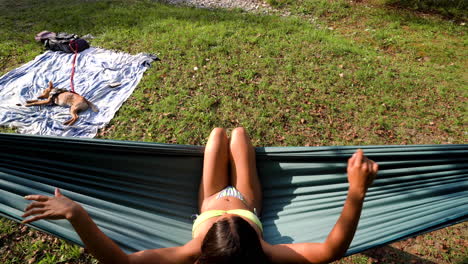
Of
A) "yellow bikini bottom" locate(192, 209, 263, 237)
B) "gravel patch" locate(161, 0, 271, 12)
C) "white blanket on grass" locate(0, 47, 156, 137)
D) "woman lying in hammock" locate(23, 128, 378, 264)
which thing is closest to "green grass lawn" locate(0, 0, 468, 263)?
"white blanket on grass" locate(0, 47, 156, 137)

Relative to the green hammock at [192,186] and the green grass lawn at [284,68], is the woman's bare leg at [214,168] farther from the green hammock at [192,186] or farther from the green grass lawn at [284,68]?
the green grass lawn at [284,68]

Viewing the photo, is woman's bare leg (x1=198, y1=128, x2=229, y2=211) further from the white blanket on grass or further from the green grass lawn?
the white blanket on grass

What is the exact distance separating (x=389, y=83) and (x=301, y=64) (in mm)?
1287

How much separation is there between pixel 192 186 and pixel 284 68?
2909 millimetres

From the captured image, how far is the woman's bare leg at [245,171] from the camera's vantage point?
7.11 feet

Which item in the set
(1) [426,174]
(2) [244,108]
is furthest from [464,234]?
(2) [244,108]

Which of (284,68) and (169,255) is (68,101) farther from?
(169,255)

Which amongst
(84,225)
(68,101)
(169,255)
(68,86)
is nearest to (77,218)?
(84,225)

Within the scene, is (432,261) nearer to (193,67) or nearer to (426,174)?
(426,174)

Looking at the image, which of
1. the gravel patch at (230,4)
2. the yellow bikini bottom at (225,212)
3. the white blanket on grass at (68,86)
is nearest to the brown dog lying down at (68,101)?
the white blanket on grass at (68,86)

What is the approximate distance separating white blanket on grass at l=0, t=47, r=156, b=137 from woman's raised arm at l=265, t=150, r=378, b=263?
287 cm

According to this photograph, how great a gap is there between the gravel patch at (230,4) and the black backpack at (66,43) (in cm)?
280

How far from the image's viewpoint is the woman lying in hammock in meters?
1.28

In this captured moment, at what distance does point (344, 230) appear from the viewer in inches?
54.7
